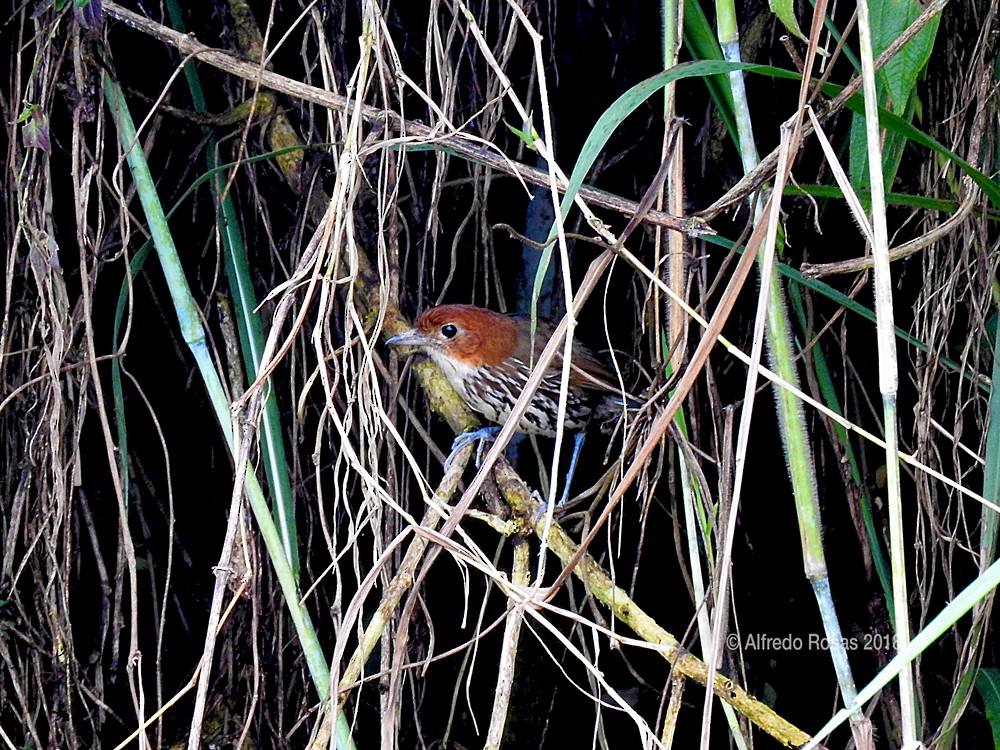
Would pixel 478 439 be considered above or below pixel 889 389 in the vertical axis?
below

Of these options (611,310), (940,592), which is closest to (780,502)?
(940,592)

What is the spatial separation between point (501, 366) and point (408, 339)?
20.0 inches

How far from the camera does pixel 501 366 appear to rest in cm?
276

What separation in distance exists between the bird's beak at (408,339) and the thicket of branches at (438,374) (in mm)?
34

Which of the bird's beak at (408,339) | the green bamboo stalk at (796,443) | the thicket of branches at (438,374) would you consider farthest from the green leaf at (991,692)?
the bird's beak at (408,339)

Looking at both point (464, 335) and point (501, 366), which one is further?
point (501, 366)

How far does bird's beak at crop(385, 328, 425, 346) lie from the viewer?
89.4 inches

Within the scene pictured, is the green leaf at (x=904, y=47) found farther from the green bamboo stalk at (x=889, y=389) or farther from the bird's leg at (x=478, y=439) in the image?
the bird's leg at (x=478, y=439)

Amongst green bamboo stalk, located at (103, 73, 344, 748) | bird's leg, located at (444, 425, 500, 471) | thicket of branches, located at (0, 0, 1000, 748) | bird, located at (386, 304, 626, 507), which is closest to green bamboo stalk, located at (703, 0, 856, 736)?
thicket of branches, located at (0, 0, 1000, 748)

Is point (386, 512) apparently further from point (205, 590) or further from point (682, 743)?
point (682, 743)

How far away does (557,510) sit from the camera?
1.98 metres

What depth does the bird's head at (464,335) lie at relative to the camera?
236 cm

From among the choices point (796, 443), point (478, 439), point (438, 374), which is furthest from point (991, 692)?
point (438, 374)

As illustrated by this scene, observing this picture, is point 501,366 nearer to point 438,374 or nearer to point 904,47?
point 438,374
